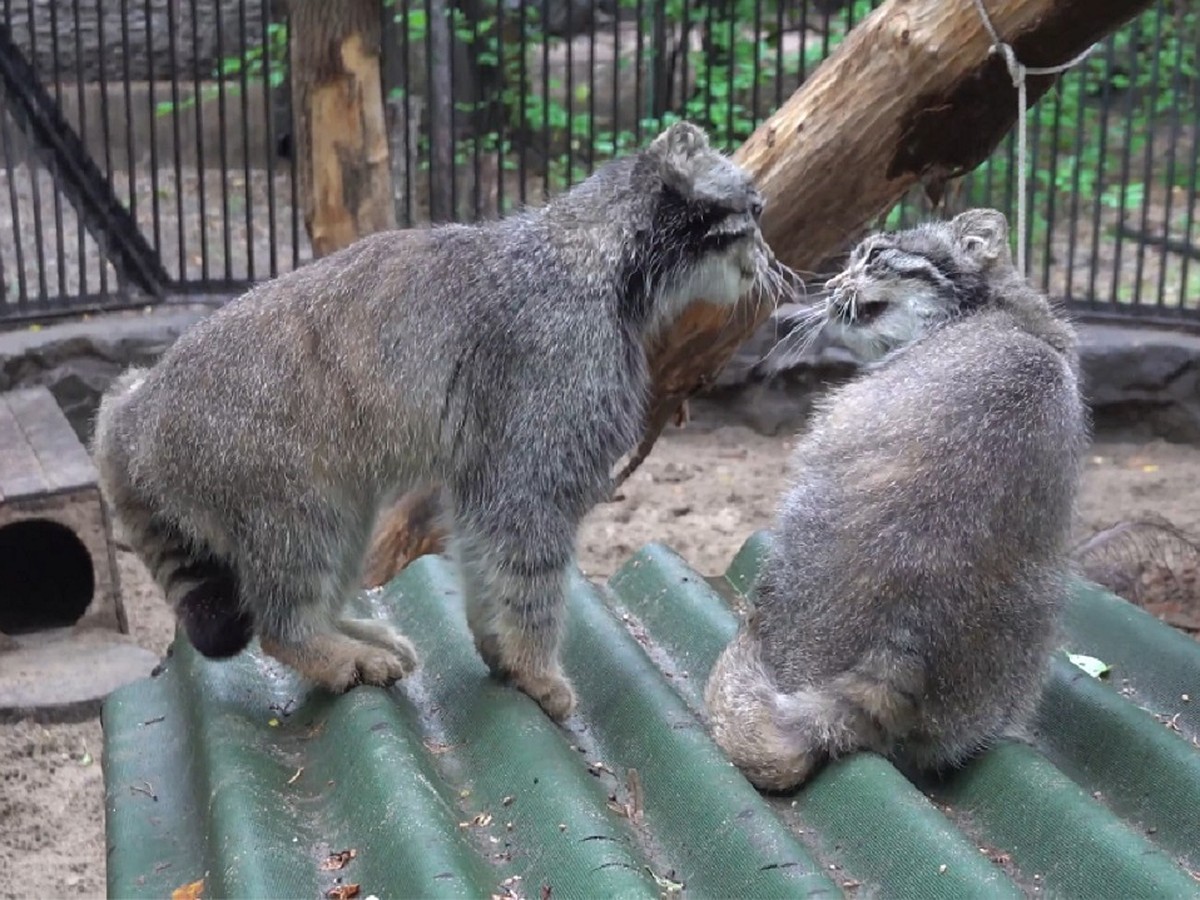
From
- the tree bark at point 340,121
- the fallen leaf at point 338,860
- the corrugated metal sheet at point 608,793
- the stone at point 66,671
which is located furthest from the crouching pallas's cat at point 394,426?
the tree bark at point 340,121

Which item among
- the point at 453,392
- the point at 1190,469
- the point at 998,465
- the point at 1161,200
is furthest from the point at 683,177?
the point at 1161,200

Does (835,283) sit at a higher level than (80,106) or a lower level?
higher

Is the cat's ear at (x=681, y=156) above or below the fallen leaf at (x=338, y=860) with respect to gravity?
above

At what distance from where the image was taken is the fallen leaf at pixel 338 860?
10.3 ft

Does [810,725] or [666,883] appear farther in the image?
Result: [810,725]

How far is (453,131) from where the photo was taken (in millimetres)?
8805

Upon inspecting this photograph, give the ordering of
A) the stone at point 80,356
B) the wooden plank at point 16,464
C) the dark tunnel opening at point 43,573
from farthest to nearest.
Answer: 1. the stone at point 80,356
2. the dark tunnel opening at point 43,573
3. the wooden plank at point 16,464

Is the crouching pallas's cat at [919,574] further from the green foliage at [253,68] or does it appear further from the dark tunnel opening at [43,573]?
the green foliage at [253,68]

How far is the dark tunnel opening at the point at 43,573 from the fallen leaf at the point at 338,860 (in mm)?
4208

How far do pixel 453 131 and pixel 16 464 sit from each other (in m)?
3.27

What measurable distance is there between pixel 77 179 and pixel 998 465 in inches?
258

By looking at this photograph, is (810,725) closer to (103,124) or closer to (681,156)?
(681,156)

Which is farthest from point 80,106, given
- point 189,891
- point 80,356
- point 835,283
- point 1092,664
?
point 1092,664

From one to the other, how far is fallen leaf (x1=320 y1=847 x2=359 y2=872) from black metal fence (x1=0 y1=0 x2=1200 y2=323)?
4.39 m
